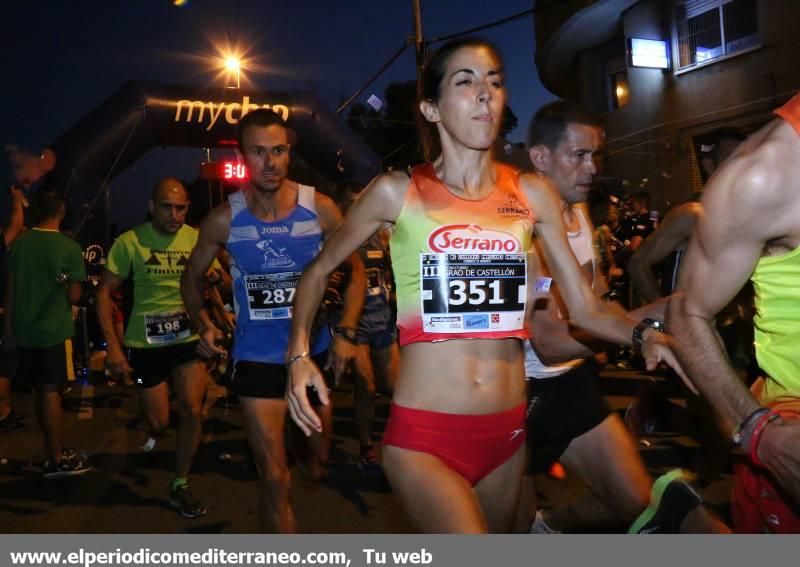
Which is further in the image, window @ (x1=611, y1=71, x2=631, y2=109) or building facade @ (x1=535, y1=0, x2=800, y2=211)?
window @ (x1=611, y1=71, x2=631, y2=109)

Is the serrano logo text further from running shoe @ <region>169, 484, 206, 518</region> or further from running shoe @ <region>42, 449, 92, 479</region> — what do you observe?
running shoe @ <region>42, 449, 92, 479</region>

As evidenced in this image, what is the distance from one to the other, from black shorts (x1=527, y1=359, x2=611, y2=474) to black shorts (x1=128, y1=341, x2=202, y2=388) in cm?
308

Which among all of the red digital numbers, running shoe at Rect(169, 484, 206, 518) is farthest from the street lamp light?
running shoe at Rect(169, 484, 206, 518)

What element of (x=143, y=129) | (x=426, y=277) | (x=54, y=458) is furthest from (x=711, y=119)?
(x=426, y=277)

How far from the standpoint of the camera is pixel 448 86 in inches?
112

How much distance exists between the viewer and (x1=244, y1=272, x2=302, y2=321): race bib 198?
13.7 feet

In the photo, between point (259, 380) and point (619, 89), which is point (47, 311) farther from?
point (619, 89)

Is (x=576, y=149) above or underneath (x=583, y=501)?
above

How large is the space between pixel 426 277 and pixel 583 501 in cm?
150

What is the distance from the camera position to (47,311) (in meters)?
6.71

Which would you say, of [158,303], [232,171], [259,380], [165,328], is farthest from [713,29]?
[259,380]

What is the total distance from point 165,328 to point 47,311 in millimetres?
1392

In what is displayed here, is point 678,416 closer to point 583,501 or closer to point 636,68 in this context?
point 583,501

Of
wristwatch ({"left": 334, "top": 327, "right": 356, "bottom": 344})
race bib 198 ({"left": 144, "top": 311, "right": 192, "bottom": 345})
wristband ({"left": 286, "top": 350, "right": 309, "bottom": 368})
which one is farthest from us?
race bib 198 ({"left": 144, "top": 311, "right": 192, "bottom": 345})
